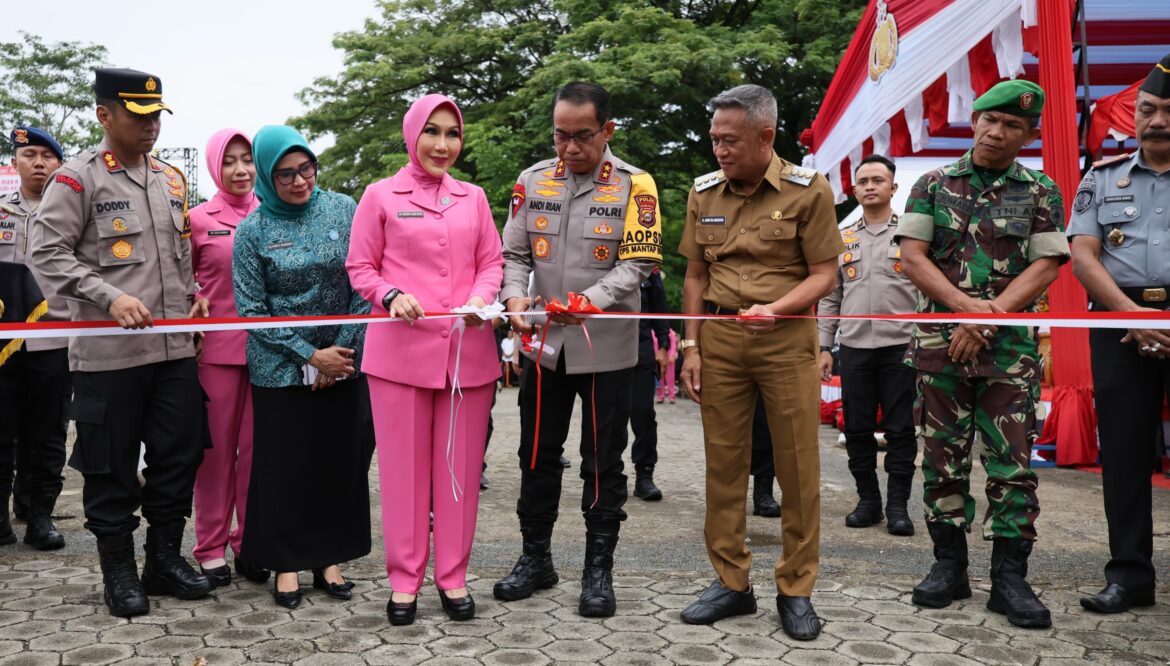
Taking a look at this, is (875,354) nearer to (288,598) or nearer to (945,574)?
(945,574)

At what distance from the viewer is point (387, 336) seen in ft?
12.9

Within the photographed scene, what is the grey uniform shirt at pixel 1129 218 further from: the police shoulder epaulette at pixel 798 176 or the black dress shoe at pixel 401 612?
the black dress shoe at pixel 401 612

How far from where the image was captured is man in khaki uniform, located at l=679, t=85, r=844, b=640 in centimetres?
371

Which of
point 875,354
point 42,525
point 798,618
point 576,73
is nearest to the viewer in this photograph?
point 798,618

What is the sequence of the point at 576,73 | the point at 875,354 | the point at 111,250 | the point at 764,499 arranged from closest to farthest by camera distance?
the point at 111,250 → the point at 875,354 → the point at 764,499 → the point at 576,73

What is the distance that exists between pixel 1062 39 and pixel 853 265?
2.96m

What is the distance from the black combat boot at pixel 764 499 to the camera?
6070mm

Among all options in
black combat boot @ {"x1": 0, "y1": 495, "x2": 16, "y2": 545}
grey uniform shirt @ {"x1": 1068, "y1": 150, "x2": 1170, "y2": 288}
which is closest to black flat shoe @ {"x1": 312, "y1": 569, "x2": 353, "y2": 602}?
black combat boot @ {"x1": 0, "y1": 495, "x2": 16, "y2": 545}

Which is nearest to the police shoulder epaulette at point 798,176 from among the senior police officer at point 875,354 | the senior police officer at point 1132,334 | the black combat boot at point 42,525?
the senior police officer at point 1132,334

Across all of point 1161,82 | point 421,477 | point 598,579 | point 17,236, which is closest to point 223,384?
point 421,477

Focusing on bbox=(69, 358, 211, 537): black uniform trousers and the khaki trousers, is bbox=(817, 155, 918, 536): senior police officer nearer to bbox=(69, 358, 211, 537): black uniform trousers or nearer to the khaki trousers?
the khaki trousers

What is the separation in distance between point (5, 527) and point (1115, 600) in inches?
214

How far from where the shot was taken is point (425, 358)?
3.88 metres

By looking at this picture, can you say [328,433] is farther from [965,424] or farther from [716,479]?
[965,424]
